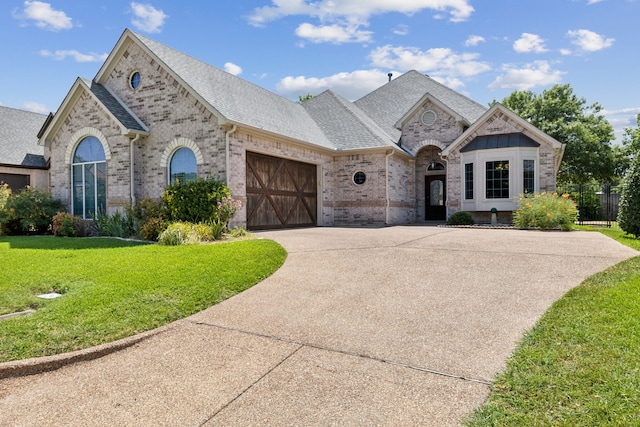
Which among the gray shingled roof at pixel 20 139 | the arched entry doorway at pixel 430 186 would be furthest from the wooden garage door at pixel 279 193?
the gray shingled roof at pixel 20 139

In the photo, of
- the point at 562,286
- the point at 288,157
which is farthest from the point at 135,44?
the point at 562,286

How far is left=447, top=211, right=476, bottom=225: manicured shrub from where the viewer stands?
16.6 metres

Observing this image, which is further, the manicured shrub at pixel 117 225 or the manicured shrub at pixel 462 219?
the manicured shrub at pixel 462 219

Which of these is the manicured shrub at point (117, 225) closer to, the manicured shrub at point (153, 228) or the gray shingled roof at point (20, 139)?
the manicured shrub at point (153, 228)

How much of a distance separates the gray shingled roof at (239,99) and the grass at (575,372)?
11.1m

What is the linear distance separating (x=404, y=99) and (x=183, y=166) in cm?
1487

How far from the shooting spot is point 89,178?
1559 cm

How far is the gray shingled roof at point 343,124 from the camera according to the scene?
18344mm

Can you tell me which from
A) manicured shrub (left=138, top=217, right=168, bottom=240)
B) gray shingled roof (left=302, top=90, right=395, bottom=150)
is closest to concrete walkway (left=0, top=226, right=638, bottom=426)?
manicured shrub (left=138, top=217, right=168, bottom=240)

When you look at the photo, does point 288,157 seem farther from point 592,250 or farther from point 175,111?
point 592,250

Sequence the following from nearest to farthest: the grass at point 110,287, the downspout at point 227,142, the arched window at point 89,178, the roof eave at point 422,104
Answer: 1. the grass at point 110,287
2. the downspout at point 227,142
3. the arched window at point 89,178
4. the roof eave at point 422,104

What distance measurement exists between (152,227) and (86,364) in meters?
8.29

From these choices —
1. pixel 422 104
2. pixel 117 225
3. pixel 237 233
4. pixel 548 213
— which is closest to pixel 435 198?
pixel 422 104

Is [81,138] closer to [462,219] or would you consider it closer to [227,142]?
[227,142]
